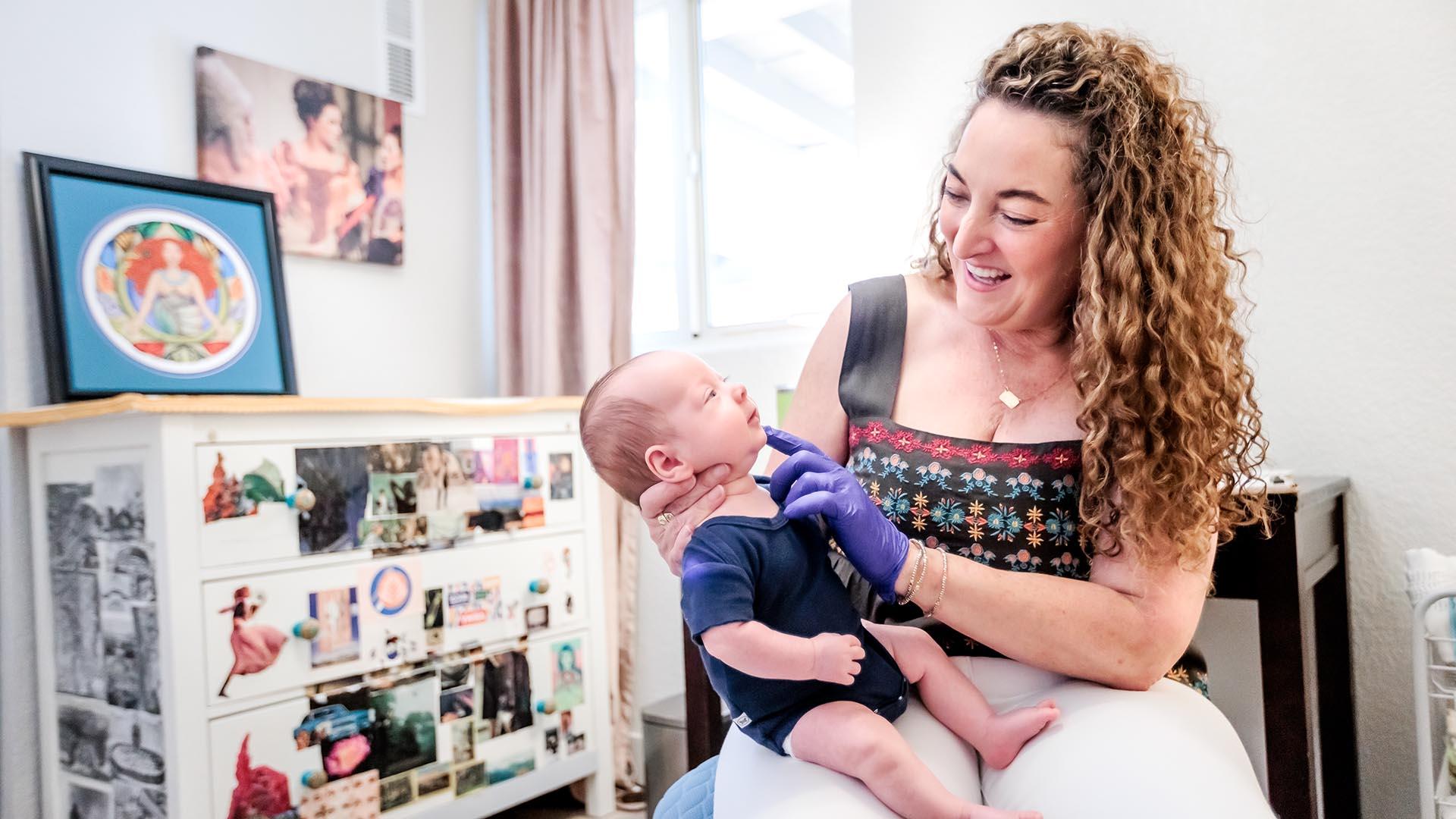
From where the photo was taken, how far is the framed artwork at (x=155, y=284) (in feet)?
6.38

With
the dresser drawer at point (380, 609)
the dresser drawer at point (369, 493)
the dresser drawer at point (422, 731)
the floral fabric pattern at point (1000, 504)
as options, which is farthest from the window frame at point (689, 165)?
the floral fabric pattern at point (1000, 504)

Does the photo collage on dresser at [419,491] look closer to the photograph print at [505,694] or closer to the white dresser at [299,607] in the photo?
the white dresser at [299,607]

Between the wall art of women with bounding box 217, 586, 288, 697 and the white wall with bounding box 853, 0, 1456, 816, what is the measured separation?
1.35 meters

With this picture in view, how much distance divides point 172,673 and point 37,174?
1081 millimetres

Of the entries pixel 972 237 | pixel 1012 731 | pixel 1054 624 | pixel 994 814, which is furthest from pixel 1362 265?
pixel 994 814

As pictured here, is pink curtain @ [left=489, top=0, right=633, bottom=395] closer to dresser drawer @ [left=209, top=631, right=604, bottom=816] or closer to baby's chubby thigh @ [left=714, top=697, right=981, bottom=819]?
dresser drawer @ [left=209, top=631, right=604, bottom=816]

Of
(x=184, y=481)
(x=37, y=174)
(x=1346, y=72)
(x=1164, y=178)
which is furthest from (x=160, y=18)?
(x=1346, y=72)

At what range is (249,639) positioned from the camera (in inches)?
68.3

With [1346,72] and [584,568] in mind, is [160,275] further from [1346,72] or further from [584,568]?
[1346,72]

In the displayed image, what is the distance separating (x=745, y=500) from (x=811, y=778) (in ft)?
0.94

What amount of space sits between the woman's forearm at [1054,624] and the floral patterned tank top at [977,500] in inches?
3.1

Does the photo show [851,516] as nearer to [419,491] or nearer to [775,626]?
[775,626]

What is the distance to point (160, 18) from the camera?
2.23 metres

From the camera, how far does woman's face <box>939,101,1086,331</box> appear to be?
3.58ft
